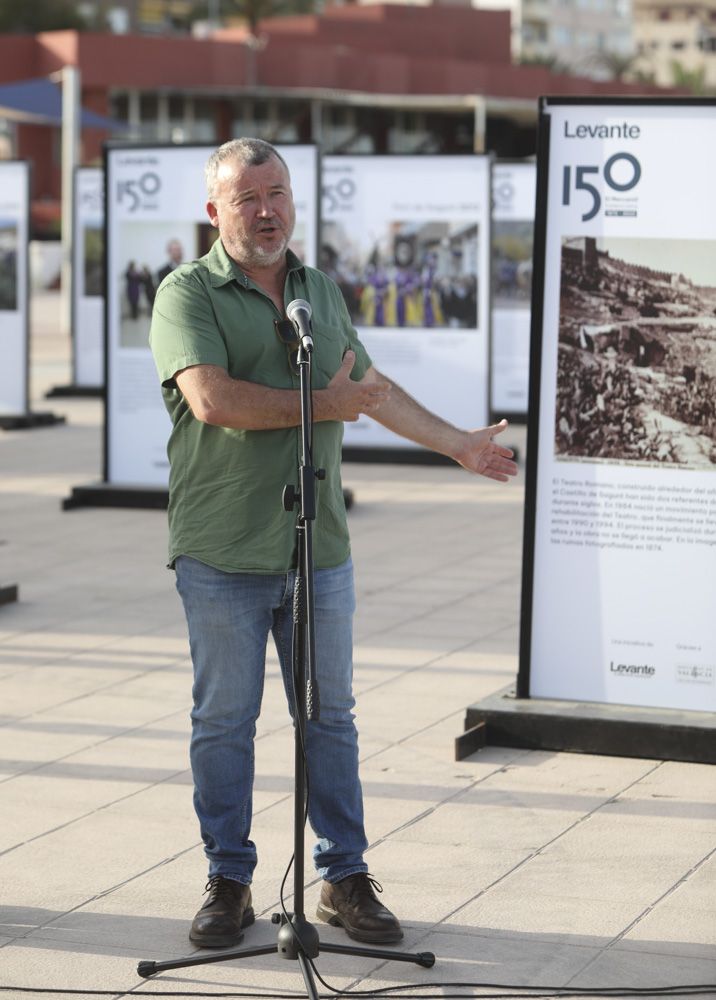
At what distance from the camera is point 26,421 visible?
55.6 ft

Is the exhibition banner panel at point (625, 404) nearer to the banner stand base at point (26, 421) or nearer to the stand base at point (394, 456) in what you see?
the stand base at point (394, 456)

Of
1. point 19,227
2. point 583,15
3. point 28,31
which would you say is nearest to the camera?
point 19,227

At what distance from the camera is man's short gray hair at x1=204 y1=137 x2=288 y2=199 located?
13.8 feet

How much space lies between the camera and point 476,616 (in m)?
8.65

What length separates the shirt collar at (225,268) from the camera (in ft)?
14.0

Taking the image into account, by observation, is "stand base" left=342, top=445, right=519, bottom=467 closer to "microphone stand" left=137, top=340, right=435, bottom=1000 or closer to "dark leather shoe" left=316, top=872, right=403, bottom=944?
"dark leather shoe" left=316, top=872, right=403, bottom=944

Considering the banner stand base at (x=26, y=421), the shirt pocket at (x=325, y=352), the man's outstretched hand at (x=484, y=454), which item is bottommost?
the banner stand base at (x=26, y=421)

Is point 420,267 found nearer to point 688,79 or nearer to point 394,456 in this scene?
point 394,456

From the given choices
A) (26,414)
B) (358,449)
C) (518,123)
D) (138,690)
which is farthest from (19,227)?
(518,123)

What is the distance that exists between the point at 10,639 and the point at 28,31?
68.3 m

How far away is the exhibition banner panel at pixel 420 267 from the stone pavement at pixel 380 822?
5240 millimetres

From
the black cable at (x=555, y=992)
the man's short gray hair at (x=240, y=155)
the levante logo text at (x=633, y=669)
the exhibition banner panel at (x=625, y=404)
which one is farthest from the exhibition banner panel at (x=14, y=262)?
the black cable at (x=555, y=992)

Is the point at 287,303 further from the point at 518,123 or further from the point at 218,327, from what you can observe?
the point at 518,123

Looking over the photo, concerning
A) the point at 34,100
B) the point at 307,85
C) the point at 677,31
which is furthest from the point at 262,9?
the point at 677,31
